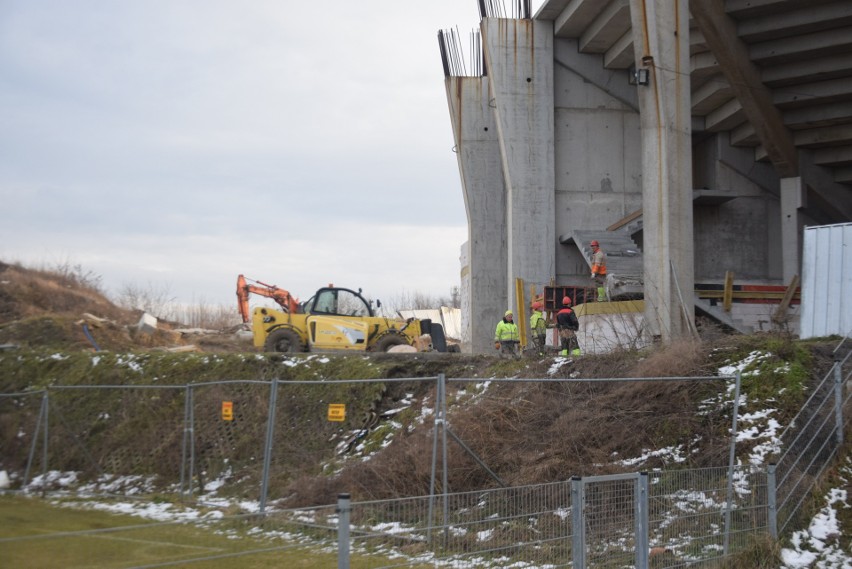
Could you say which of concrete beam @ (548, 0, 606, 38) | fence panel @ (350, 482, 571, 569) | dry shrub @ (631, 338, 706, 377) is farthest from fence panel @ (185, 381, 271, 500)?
concrete beam @ (548, 0, 606, 38)

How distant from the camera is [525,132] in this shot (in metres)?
32.4

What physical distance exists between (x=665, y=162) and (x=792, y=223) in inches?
406

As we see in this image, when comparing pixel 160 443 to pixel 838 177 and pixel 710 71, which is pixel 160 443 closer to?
pixel 710 71

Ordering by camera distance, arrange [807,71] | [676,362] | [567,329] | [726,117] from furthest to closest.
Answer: [726,117] < [807,71] < [567,329] < [676,362]

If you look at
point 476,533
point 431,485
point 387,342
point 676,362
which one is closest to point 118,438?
point 387,342

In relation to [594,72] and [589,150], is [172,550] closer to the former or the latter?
[589,150]

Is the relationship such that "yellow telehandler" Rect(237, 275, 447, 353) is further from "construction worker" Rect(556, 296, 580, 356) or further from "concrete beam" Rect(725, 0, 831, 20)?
"concrete beam" Rect(725, 0, 831, 20)

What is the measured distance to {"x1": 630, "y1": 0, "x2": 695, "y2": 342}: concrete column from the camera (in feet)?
76.1

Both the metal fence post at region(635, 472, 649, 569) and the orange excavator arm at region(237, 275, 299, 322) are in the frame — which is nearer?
the metal fence post at region(635, 472, 649, 569)

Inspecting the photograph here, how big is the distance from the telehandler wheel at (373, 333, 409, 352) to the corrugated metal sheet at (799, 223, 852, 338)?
11.2 metres

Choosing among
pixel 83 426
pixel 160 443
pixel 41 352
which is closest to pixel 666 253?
pixel 160 443

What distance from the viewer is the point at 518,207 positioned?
3247cm

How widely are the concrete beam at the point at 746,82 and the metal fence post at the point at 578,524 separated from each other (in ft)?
69.4

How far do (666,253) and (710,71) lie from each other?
9.77m
